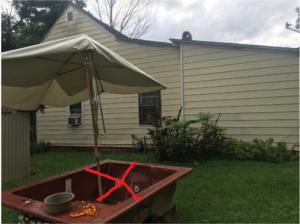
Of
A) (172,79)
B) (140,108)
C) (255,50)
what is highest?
(255,50)

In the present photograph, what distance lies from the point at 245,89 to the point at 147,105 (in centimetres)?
306

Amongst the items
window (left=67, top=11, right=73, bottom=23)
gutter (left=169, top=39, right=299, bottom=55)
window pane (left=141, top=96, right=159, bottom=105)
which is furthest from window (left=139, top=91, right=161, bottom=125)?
window (left=67, top=11, right=73, bottom=23)

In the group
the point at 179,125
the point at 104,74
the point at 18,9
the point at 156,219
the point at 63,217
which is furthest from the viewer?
the point at 18,9

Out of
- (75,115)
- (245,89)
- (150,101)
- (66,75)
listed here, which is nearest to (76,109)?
(75,115)

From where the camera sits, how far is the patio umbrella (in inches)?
86.5

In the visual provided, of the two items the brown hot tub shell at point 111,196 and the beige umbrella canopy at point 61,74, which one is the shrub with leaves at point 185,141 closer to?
the brown hot tub shell at point 111,196

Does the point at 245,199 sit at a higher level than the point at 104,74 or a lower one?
lower

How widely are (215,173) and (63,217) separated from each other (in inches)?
151

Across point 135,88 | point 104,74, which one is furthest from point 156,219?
point 104,74

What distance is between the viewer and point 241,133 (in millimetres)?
6164

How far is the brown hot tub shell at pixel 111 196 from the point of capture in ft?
5.78

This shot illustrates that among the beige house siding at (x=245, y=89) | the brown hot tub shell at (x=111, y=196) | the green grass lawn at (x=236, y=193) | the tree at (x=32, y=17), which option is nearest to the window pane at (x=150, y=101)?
the beige house siding at (x=245, y=89)

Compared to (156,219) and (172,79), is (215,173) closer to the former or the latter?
(156,219)

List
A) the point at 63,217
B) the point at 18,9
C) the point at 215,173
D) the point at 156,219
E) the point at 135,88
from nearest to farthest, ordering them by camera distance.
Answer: the point at 63,217 < the point at 156,219 < the point at 135,88 < the point at 215,173 < the point at 18,9
